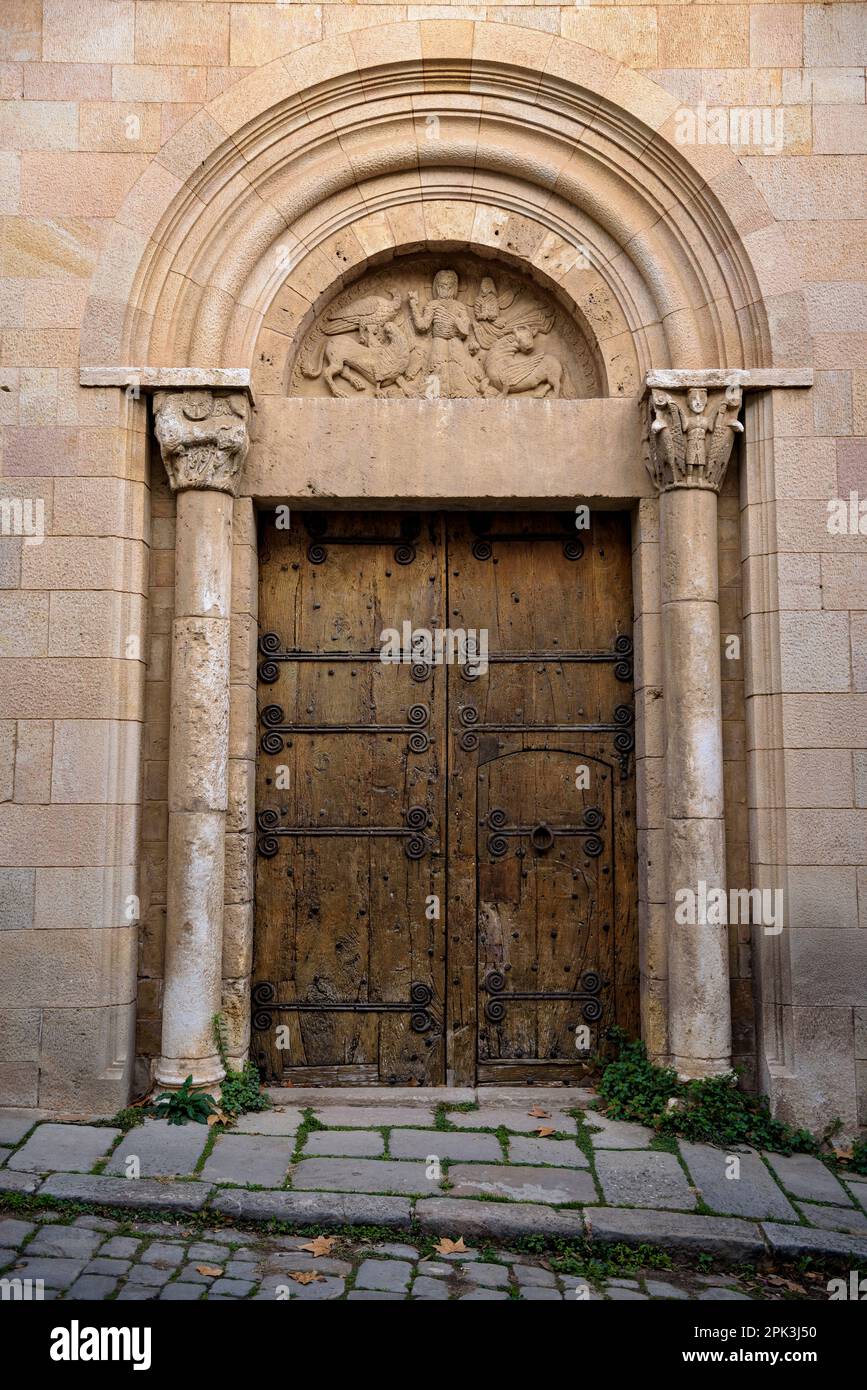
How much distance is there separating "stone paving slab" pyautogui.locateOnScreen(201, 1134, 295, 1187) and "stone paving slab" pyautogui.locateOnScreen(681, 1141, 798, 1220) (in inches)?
62.8

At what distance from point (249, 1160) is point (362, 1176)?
465mm

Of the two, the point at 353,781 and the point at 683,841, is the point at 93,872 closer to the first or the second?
the point at 353,781

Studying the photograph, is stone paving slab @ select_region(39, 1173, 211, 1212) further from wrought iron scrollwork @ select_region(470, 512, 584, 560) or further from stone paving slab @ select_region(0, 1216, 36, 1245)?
wrought iron scrollwork @ select_region(470, 512, 584, 560)

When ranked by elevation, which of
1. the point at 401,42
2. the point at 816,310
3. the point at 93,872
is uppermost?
the point at 401,42

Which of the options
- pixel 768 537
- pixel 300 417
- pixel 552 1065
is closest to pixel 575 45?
pixel 300 417

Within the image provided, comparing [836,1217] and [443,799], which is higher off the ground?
[443,799]

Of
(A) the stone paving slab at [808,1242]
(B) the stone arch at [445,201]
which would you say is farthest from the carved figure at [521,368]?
(A) the stone paving slab at [808,1242]

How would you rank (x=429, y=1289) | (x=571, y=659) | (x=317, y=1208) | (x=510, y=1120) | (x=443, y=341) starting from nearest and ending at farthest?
(x=429, y=1289) → (x=317, y=1208) → (x=510, y=1120) → (x=571, y=659) → (x=443, y=341)

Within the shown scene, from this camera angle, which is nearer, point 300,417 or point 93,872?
point 93,872

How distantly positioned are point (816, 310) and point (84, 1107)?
191 inches

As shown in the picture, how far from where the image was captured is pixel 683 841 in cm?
488

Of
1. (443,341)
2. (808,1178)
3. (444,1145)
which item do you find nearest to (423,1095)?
(444,1145)

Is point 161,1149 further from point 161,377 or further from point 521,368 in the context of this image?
point 521,368

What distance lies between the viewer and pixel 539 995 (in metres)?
5.25
